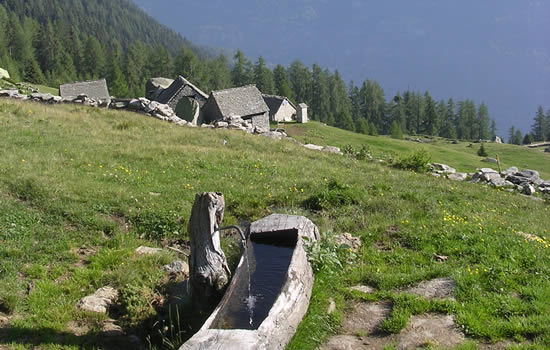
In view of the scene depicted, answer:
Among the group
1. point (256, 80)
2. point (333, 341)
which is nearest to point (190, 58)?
point (256, 80)

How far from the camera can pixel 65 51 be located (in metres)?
134

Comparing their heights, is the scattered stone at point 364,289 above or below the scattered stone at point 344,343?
above

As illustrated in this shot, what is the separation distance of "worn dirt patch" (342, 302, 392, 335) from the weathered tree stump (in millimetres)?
2337

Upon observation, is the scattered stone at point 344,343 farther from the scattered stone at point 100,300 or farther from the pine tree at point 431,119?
the pine tree at point 431,119

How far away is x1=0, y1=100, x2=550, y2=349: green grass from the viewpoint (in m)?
8.24

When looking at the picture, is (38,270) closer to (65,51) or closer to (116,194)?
(116,194)

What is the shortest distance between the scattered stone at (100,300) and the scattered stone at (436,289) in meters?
5.89

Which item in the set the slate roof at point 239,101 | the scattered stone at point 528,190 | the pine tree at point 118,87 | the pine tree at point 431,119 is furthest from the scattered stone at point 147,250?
the pine tree at point 431,119

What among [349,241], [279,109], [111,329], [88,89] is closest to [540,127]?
[279,109]

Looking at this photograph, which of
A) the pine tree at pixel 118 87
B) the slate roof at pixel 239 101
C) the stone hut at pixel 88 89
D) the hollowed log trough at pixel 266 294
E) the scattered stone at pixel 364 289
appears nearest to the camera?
the hollowed log trough at pixel 266 294

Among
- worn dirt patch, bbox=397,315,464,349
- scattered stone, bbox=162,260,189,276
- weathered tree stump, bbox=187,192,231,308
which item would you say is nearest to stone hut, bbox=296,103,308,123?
scattered stone, bbox=162,260,189,276

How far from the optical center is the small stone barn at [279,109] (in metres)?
84.2

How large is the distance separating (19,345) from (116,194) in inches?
277

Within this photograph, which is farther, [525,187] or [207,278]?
[525,187]
